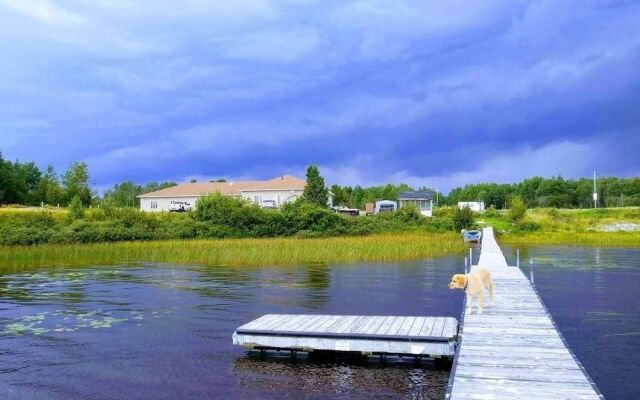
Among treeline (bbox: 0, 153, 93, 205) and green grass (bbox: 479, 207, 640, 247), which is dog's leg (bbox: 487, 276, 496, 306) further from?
treeline (bbox: 0, 153, 93, 205)

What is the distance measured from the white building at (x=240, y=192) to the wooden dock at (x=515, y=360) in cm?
5845

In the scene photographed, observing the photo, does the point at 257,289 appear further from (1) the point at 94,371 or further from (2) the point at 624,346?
(2) the point at 624,346

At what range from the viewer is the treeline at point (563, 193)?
337ft

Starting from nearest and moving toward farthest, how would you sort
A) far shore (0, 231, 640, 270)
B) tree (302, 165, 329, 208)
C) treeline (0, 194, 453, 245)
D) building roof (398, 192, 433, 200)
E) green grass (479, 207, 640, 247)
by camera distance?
1. far shore (0, 231, 640, 270)
2. treeline (0, 194, 453, 245)
3. green grass (479, 207, 640, 247)
4. tree (302, 165, 329, 208)
5. building roof (398, 192, 433, 200)

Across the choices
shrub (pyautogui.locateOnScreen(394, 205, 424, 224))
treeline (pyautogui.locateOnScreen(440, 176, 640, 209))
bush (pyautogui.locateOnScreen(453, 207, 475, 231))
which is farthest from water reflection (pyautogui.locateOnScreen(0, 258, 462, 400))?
treeline (pyautogui.locateOnScreen(440, 176, 640, 209))

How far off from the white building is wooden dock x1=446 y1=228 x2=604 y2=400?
5845 cm

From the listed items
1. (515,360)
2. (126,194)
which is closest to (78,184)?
(126,194)

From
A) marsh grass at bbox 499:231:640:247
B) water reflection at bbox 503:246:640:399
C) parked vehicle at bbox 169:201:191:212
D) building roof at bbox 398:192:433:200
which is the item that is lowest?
water reflection at bbox 503:246:640:399

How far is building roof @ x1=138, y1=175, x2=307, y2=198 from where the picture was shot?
2896 inches

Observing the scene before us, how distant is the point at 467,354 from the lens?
9.38m

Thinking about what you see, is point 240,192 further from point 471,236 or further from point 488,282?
point 488,282

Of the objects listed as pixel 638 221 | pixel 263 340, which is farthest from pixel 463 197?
pixel 263 340

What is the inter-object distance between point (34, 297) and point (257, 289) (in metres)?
7.97

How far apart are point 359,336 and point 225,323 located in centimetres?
546
